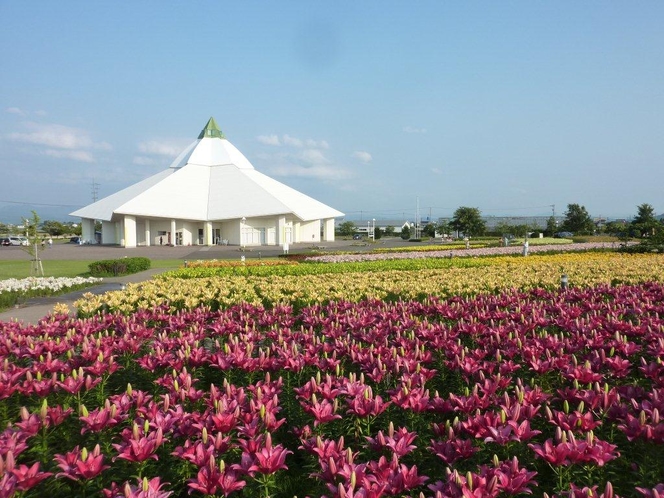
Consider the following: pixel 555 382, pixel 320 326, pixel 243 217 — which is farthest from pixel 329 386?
pixel 243 217

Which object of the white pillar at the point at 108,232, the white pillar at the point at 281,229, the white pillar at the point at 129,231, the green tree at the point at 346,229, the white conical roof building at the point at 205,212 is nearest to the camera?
the white pillar at the point at 129,231

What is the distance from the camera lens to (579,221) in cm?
5456

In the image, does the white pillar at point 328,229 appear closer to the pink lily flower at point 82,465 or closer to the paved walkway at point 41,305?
the paved walkway at point 41,305

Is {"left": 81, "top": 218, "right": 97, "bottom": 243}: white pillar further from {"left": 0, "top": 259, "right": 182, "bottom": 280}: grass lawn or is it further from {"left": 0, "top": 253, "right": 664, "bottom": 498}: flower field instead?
{"left": 0, "top": 253, "right": 664, "bottom": 498}: flower field

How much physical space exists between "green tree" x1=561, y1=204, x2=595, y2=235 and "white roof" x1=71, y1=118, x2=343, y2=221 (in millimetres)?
26204

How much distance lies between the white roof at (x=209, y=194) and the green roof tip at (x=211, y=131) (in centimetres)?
18

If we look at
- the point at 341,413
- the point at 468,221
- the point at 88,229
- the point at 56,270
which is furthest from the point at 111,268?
the point at 468,221

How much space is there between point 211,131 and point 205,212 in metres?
17.4

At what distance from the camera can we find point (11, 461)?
7.79ft

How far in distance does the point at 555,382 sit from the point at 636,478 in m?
1.38

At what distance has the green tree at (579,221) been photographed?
54.2 metres

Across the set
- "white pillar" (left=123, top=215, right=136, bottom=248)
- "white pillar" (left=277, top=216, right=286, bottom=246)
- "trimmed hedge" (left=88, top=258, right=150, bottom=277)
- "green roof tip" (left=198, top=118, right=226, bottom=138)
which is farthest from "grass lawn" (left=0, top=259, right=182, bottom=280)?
"green roof tip" (left=198, top=118, right=226, bottom=138)

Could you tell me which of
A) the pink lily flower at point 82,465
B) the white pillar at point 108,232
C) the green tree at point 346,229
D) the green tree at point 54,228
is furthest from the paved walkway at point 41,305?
the green tree at point 54,228

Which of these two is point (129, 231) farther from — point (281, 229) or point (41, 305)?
point (41, 305)
